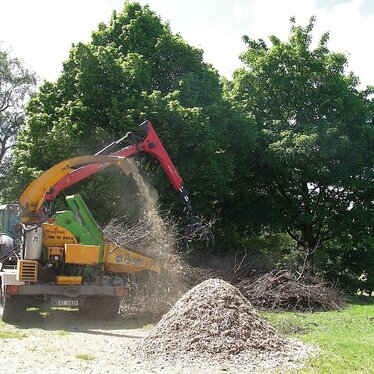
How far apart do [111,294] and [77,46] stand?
1118cm

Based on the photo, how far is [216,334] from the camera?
26.7 feet

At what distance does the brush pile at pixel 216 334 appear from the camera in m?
7.77

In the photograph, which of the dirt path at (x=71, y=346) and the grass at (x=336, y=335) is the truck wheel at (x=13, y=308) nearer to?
the dirt path at (x=71, y=346)

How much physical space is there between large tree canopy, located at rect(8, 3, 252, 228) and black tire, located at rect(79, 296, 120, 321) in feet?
20.3

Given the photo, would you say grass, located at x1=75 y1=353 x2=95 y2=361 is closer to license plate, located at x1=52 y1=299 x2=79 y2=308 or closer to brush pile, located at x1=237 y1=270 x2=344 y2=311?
license plate, located at x1=52 y1=299 x2=79 y2=308

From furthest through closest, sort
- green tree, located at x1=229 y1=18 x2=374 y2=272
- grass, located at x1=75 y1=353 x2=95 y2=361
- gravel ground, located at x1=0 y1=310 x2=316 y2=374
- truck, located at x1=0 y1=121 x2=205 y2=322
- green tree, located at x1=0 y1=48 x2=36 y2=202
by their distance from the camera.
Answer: green tree, located at x1=0 y1=48 x2=36 y2=202
green tree, located at x1=229 y1=18 x2=374 y2=272
truck, located at x1=0 y1=121 x2=205 y2=322
grass, located at x1=75 y1=353 x2=95 y2=361
gravel ground, located at x1=0 y1=310 x2=316 y2=374

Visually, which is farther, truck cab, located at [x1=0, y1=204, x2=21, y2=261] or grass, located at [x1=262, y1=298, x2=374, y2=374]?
truck cab, located at [x1=0, y1=204, x2=21, y2=261]

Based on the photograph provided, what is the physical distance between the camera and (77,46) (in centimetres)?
1920

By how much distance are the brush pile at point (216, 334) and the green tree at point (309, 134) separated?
46.3 ft

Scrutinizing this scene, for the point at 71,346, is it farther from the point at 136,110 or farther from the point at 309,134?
the point at 309,134

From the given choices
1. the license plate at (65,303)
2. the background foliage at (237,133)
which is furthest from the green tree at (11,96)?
the license plate at (65,303)

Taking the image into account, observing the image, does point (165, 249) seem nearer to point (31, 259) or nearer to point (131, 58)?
point (31, 259)

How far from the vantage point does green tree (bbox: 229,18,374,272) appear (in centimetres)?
2275

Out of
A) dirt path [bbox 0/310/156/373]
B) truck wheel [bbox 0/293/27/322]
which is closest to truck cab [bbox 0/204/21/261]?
dirt path [bbox 0/310/156/373]
